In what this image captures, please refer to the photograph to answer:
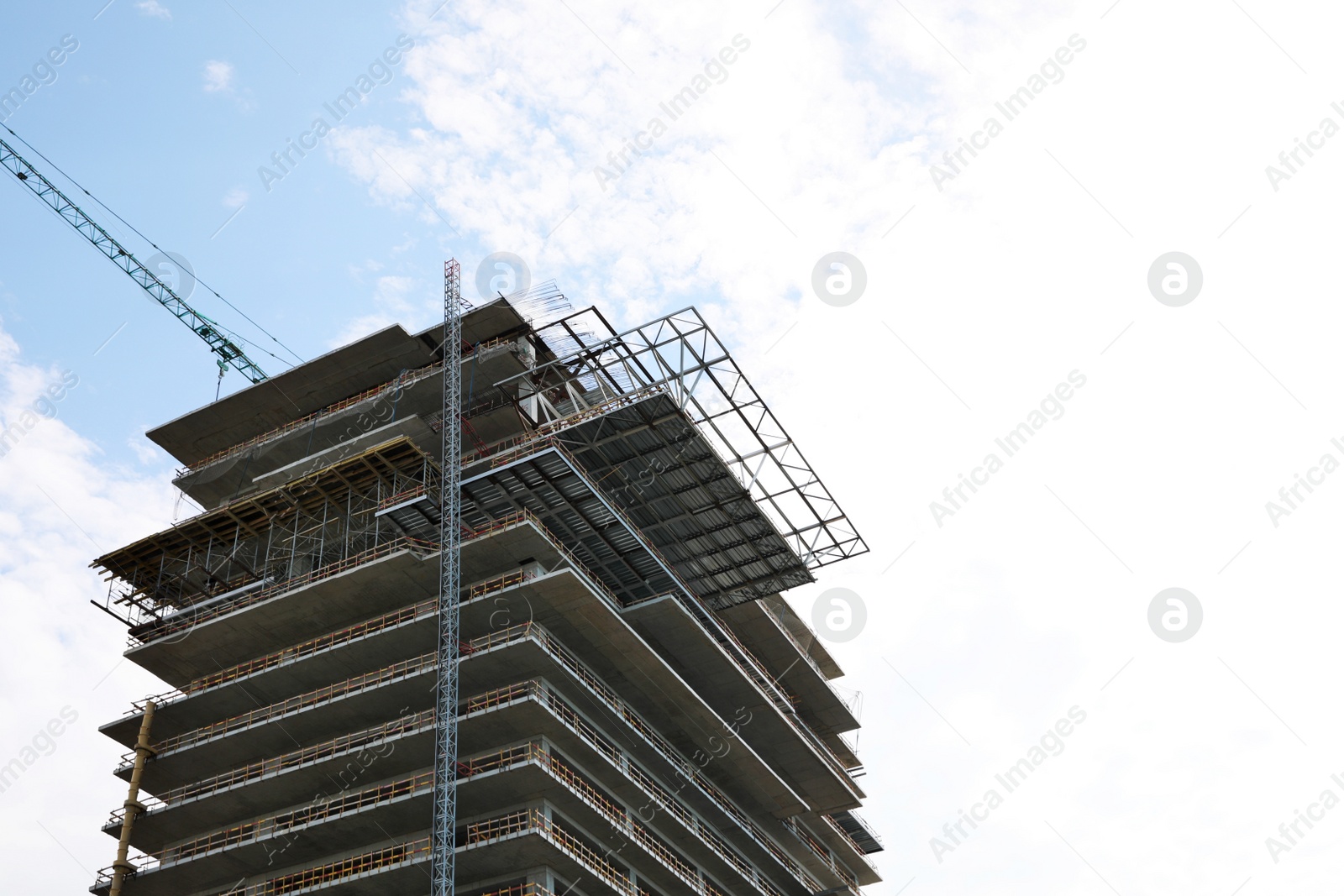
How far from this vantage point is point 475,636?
155 feet

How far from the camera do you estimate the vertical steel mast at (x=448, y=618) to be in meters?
41.3

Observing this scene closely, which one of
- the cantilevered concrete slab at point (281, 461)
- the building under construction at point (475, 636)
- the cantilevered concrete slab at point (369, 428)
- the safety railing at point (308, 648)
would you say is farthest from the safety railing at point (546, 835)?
the cantilevered concrete slab at point (281, 461)

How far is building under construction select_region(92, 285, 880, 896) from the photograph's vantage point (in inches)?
1762

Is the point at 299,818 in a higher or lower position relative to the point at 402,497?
lower

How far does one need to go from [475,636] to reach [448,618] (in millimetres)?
2240

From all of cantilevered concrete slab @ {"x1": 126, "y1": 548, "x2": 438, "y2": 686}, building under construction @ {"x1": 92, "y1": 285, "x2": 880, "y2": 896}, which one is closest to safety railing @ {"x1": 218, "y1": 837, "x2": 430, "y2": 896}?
building under construction @ {"x1": 92, "y1": 285, "x2": 880, "y2": 896}

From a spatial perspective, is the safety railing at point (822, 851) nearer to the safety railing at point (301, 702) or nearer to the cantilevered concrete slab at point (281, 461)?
the safety railing at point (301, 702)

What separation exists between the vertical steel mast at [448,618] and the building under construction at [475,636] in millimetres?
504

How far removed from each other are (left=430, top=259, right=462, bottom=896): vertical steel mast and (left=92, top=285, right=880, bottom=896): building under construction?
0.50m

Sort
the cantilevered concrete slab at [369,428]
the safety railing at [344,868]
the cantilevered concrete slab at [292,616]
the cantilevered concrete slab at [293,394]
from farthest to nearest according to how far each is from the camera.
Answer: the cantilevered concrete slab at [293,394] < the cantilevered concrete slab at [369,428] < the cantilevered concrete slab at [292,616] < the safety railing at [344,868]

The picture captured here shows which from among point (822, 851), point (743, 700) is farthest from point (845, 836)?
point (743, 700)

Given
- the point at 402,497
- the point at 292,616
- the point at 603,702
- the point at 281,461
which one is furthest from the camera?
the point at 281,461

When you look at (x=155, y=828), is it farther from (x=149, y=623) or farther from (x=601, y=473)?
(x=601, y=473)

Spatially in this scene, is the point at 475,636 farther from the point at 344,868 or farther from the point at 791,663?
the point at 791,663
